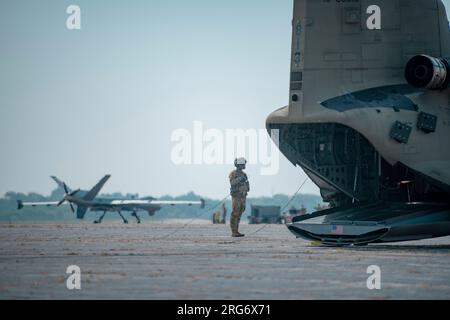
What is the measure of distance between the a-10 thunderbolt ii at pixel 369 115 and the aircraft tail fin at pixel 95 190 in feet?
173

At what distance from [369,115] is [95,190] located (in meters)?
56.4

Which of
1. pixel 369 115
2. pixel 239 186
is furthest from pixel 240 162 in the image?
pixel 369 115

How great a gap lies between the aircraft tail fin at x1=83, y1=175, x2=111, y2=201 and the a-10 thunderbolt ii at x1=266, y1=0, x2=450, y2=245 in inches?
2082

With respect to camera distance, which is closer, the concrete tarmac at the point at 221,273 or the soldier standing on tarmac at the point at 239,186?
the concrete tarmac at the point at 221,273

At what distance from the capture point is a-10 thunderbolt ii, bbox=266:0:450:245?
20250mm

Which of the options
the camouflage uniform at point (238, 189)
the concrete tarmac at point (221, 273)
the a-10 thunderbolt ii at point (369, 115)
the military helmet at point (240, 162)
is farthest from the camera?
the military helmet at point (240, 162)

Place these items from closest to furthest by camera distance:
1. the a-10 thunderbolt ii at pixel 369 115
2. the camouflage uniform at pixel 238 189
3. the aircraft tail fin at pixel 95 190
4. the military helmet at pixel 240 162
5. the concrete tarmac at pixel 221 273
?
the concrete tarmac at pixel 221 273
the a-10 thunderbolt ii at pixel 369 115
the camouflage uniform at pixel 238 189
the military helmet at pixel 240 162
the aircraft tail fin at pixel 95 190

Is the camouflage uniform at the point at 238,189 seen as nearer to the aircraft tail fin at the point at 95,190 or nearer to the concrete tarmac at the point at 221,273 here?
the concrete tarmac at the point at 221,273

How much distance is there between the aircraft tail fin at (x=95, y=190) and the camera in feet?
242

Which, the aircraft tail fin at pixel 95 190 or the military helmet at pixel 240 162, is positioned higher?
the military helmet at pixel 240 162

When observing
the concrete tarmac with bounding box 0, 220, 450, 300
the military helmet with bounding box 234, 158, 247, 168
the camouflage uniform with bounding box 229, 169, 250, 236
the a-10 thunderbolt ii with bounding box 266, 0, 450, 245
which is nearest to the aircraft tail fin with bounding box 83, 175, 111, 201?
the camouflage uniform with bounding box 229, 169, 250, 236

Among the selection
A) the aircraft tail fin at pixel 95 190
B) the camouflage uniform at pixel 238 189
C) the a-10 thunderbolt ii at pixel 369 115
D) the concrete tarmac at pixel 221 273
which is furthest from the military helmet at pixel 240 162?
the aircraft tail fin at pixel 95 190

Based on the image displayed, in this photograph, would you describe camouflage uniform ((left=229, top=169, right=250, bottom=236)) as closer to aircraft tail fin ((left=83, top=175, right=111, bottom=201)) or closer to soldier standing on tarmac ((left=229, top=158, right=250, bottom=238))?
soldier standing on tarmac ((left=229, top=158, right=250, bottom=238))
